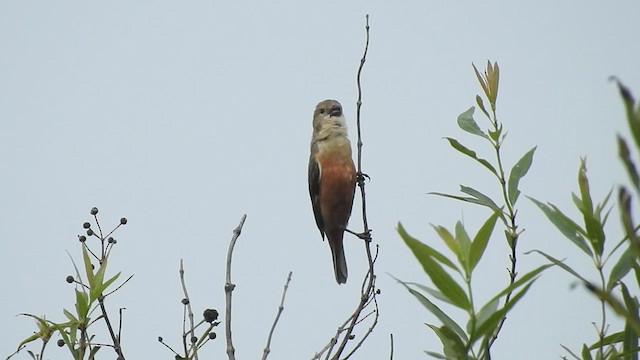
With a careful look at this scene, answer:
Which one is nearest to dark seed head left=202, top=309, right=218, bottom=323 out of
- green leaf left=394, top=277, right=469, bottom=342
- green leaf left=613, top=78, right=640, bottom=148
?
green leaf left=394, top=277, right=469, bottom=342

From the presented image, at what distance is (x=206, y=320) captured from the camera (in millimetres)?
2516

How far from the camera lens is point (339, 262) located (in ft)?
24.2

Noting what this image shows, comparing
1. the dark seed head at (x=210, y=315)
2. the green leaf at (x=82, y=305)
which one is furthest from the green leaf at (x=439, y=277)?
the green leaf at (x=82, y=305)

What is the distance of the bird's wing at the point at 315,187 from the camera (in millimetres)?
7145

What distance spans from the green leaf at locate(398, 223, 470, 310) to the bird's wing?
5511 mm

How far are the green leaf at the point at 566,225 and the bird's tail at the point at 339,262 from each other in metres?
5.56

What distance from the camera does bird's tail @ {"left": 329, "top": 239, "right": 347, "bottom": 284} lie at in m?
7.34

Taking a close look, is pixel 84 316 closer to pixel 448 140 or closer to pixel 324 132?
pixel 448 140

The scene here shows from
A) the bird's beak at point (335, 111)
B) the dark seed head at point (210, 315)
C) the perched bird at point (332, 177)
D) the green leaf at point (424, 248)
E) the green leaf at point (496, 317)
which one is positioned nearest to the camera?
the green leaf at point (496, 317)

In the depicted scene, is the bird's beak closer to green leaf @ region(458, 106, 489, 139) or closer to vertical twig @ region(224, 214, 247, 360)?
vertical twig @ region(224, 214, 247, 360)

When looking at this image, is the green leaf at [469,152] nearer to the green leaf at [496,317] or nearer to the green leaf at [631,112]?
the green leaf at [496,317]

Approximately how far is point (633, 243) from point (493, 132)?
1.39 metres

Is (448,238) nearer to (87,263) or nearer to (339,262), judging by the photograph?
(87,263)

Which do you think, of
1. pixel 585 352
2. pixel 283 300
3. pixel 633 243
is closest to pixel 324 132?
pixel 283 300
